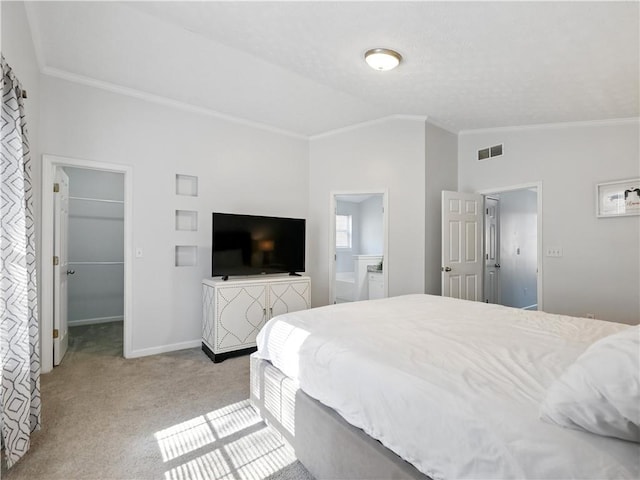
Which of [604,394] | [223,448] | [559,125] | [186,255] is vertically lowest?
[223,448]

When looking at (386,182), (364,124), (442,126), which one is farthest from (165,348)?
(442,126)

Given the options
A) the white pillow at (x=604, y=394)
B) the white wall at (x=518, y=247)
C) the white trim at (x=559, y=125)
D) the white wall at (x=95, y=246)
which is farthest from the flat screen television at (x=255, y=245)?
the white wall at (x=518, y=247)

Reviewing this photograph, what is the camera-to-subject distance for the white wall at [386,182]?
4.08m

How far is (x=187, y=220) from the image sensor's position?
3814mm

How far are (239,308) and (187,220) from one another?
1.24 metres

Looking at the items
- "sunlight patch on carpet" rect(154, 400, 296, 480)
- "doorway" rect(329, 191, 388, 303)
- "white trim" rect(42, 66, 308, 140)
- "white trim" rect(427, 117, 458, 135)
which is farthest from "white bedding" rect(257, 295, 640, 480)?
"doorway" rect(329, 191, 388, 303)

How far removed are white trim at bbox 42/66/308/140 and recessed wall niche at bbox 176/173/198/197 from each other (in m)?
0.76

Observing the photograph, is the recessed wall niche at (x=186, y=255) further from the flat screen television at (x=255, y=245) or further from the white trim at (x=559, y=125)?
the white trim at (x=559, y=125)

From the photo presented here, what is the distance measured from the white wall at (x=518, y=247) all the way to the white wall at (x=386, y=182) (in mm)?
2621

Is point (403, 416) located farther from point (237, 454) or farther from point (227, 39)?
point (227, 39)

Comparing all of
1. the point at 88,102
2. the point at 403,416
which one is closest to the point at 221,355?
the point at 403,416

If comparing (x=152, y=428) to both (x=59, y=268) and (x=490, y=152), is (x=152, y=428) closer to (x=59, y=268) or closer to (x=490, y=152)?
(x=59, y=268)

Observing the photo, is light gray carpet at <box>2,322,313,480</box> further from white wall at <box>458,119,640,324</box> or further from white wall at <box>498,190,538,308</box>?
white wall at <box>498,190,538,308</box>

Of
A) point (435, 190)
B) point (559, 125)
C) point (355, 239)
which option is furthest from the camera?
point (355, 239)
